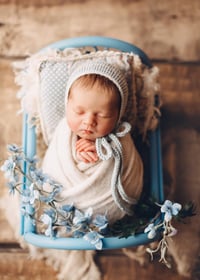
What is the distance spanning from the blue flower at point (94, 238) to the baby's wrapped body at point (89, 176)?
6cm

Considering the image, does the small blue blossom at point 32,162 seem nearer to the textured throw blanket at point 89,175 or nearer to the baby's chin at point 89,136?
the textured throw blanket at point 89,175

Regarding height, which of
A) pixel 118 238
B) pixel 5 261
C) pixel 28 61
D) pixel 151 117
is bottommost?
pixel 5 261

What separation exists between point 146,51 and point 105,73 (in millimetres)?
447

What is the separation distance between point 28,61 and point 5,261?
0.47 metres

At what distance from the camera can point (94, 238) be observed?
99 cm

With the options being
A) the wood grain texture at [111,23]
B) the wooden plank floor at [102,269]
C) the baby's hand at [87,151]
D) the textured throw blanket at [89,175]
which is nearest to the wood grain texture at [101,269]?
the wooden plank floor at [102,269]

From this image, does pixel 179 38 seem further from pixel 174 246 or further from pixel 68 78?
pixel 174 246

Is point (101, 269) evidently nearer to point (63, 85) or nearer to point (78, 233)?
point (78, 233)

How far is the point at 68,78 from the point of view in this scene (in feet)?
3.57

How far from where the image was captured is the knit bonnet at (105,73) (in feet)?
3.20

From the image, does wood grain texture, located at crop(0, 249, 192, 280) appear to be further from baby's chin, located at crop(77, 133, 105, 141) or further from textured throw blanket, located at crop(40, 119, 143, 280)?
baby's chin, located at crop(77, 133, 105, 141)

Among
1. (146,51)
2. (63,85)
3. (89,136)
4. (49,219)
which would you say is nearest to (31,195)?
(49,219)

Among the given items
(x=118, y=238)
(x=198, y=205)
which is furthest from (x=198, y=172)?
(x=118, y=238)

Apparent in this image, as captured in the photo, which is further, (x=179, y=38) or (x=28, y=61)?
(x=179, y=38)
